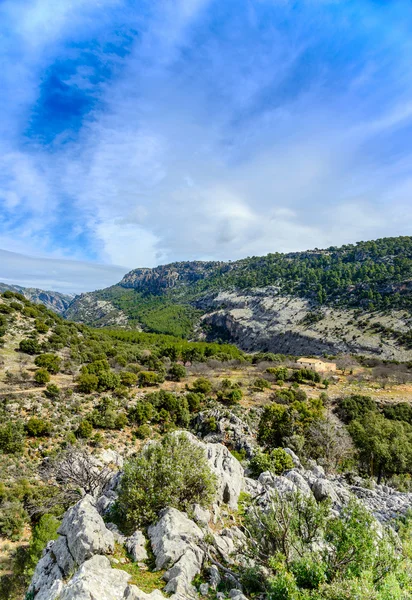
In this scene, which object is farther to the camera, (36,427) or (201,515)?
(36,427)

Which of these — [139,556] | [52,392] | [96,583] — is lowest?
[52,392]

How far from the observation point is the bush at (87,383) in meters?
35.4

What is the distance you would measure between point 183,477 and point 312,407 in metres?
29.4

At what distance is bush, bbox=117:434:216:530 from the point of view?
12.5 m

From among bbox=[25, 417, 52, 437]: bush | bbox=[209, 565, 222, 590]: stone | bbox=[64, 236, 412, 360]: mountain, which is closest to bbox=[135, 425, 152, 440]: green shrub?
bbox=[25, 417, 52, 437]: bush

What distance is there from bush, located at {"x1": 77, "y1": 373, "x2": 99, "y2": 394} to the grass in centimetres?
2707

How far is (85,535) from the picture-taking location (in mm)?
9695

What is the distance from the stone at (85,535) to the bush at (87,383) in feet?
86.0

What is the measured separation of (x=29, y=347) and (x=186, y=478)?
3991 centimetres

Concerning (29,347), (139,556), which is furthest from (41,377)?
(139,556)

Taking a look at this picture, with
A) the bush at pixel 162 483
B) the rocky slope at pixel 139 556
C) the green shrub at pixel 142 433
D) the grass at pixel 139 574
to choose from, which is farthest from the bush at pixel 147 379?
the grass at pixel 139 574

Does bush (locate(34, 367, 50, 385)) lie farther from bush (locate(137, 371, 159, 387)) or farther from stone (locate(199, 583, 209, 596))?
stone (locate(199, 583, 209, 596))

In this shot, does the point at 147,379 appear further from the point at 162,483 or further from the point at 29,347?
the point at 162,483

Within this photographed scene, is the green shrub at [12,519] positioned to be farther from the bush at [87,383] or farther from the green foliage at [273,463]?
the bush at [87,383]
